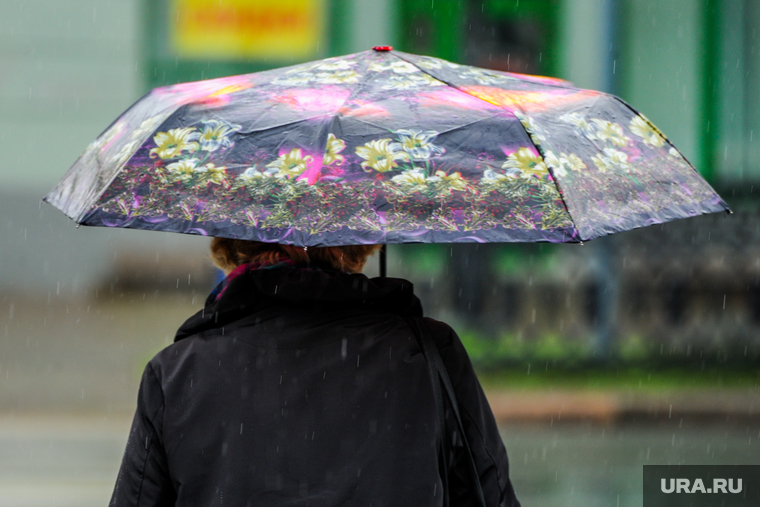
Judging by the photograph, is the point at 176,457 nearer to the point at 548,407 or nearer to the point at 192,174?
the point at 192,174

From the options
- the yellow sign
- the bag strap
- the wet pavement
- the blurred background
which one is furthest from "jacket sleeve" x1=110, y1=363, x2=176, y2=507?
the yellow sign

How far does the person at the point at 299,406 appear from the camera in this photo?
1.64 m

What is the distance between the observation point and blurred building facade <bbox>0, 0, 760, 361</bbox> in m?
8.05

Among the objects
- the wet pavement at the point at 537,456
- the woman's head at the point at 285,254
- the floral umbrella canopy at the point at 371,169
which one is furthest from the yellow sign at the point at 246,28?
the woman's head at the point at 285,254

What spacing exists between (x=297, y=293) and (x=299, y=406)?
0.72 feet

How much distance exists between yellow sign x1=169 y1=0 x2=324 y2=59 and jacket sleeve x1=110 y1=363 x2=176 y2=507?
22.9 feet

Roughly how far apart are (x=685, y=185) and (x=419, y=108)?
2.36 ft

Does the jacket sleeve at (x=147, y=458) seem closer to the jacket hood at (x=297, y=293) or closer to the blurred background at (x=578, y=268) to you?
the jacket hood at (x=297, y=293)

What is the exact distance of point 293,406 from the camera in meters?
1.65

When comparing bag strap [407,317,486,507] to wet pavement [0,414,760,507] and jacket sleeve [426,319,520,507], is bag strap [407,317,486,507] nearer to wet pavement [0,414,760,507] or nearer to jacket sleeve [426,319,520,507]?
jacket sleeve [426,319,520,507]

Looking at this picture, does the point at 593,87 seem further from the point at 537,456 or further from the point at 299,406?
the point at 299,406

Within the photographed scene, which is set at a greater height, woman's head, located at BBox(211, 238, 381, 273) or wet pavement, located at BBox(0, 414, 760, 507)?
woman's head, located at BBox(211, 238, 381, 273)

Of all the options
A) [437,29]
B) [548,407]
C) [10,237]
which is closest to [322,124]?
[548,407]

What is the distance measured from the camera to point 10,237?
18719 mm
